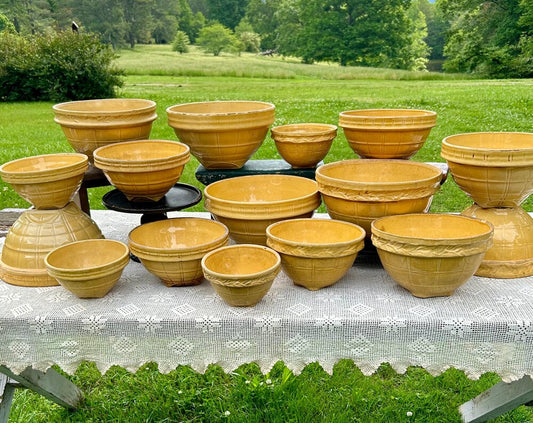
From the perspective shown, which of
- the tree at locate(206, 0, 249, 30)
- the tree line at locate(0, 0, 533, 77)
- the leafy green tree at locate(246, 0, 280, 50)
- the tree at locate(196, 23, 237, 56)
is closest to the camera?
the tree line at locate(0, 0, 533, 77)

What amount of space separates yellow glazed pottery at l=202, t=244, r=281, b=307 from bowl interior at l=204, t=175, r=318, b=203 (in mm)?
359

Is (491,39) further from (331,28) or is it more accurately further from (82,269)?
(82,269)

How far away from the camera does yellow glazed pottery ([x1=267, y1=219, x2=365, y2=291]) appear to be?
4.32ft

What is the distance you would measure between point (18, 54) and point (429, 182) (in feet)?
43.1

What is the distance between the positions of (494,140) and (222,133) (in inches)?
34.7

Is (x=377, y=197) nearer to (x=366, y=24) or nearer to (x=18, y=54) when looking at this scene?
(x=18, y=54)

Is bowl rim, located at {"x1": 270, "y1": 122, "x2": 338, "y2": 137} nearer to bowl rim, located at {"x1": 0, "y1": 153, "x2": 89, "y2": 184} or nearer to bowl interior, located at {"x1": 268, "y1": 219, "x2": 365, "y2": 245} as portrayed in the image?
bowl interior, located at {"x1": 268, "y1": 219, "x2": 365, "y2": 245}

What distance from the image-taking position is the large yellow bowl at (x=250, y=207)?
58.6 inches

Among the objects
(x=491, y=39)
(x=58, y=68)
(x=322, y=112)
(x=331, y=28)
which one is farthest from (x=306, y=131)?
(x=331, y=28)

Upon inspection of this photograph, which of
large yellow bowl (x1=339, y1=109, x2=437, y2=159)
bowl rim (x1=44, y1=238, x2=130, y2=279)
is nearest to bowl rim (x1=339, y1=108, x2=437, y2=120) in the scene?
large yellow bowl (x1=339, y1=109, x2=437, y2=159)

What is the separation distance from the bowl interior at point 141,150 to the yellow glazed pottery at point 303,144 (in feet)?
1.19

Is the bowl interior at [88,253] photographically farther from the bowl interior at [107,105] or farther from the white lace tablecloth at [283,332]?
the bowl interior at [107,105]

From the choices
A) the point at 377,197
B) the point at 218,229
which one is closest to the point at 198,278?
the point at 218,229

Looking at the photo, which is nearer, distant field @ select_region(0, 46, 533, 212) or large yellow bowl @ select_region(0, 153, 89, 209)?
large yellow bowl @ select_region(0, 153, 89, 209)
